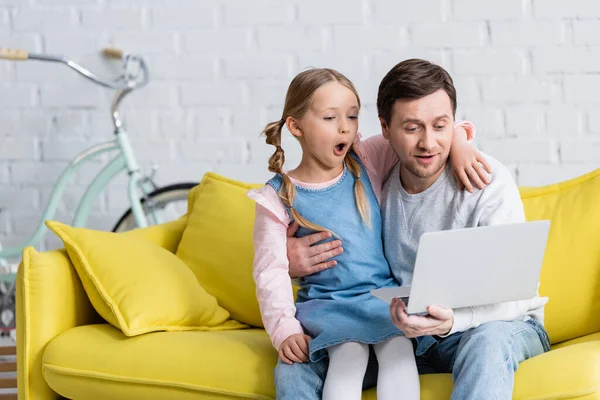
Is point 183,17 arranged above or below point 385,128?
above

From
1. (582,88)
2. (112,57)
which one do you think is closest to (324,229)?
(582,88)

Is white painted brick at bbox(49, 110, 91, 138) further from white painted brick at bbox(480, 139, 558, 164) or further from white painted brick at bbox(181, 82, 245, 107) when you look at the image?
white painted brick at bbox(480, 139, 558, 164)

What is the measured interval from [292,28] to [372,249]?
4.90 feet

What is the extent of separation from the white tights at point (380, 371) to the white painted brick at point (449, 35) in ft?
5.20

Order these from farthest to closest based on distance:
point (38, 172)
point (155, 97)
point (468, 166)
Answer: point (38, 172), point (155, 97), point (468, 166)

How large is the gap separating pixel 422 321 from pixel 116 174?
1.86 m

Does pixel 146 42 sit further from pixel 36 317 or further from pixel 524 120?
pixel 36 317

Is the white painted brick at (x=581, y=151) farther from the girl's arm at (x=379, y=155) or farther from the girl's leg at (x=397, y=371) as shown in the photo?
the girl's leg at (x=397, y=371)

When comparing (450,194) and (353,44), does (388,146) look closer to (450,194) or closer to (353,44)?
(450,194)

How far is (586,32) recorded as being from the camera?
3025mm

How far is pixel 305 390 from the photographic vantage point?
175 centimetres

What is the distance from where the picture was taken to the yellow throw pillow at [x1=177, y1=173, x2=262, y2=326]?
233cm

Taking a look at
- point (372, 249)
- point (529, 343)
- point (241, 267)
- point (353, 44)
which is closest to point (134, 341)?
point (241, 267)

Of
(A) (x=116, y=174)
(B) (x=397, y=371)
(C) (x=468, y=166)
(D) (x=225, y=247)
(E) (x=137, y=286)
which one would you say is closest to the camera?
(B) (x=397, y=371)
